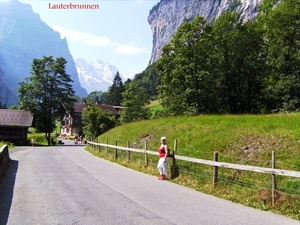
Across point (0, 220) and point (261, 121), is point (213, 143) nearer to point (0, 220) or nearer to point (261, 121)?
point (261, 121)

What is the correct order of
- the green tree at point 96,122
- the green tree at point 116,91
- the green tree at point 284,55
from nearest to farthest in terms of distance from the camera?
the green tree at point 284,55
the green tree at point 96,122
the green tree at point 116,91

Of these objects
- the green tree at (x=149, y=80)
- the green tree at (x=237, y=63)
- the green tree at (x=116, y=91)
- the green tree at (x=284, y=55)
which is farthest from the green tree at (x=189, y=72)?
the green tree at (x=149, y=80)

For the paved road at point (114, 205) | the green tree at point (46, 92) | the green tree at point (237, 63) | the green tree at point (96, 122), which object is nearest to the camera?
the paved road at point (114, 205)

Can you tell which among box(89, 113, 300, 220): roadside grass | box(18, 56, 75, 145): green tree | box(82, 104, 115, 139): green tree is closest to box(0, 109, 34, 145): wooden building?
box(18, 56, 75, 145): green tree

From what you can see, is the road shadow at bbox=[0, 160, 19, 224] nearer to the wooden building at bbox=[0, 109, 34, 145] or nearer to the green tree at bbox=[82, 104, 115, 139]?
the green tree at bbox=[82, 104, 115, 139]

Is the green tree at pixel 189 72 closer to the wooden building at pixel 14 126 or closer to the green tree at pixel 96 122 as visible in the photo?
the green tree at pixel 96 122

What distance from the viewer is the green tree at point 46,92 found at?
58219 millimetres

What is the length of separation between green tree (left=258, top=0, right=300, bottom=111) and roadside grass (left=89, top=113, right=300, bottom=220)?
16.5 metres

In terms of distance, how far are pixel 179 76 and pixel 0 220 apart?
114 feet

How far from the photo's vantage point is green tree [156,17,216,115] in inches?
1522

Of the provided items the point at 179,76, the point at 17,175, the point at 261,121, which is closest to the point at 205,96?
the point at 179,76

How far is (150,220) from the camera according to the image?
20.4ft

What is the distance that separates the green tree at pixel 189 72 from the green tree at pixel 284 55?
7.53 m

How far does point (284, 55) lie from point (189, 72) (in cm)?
1156
